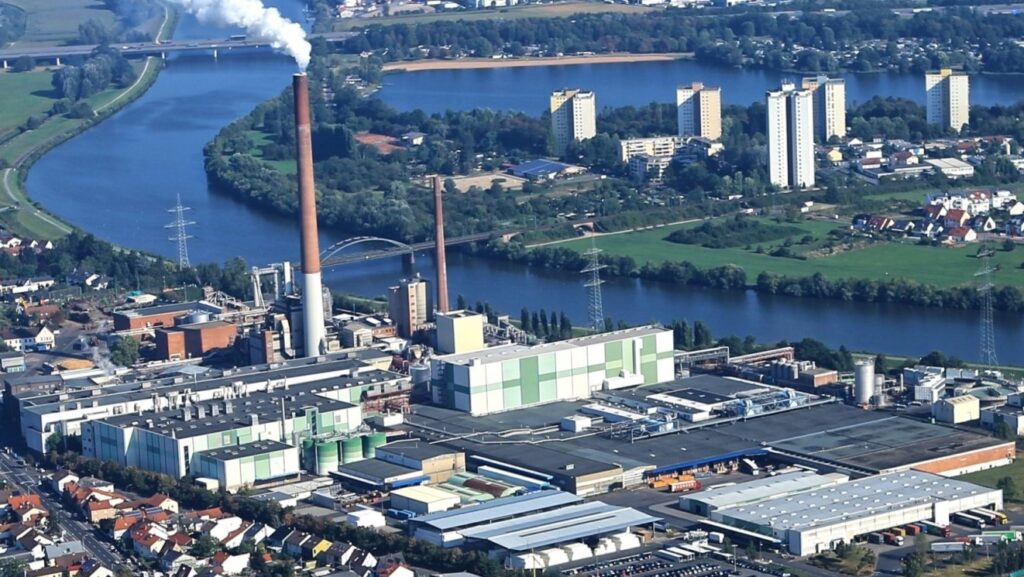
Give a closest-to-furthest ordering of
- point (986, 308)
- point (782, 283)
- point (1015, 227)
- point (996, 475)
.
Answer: point (996, 475) → point (986, 308) → point (782, 283) → point (1015, 227)

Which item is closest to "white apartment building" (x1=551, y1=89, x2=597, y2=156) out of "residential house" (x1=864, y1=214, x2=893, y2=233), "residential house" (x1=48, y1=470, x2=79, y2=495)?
"residential house" (x1=864, y1=214, x2=893, y2=233)

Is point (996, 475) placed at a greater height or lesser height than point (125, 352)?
lesser

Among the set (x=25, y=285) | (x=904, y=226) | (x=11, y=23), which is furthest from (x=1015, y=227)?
(x=11, y=23)

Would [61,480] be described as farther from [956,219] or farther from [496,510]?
[956,219]

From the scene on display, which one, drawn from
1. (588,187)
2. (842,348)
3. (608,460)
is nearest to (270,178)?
(588,187)

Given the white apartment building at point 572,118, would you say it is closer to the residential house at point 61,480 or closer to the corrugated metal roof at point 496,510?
the residential house at point 61,480

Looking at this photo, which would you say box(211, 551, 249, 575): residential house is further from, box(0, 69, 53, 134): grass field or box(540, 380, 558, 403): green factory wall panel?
box(0, 69, 53, 134): grass field
